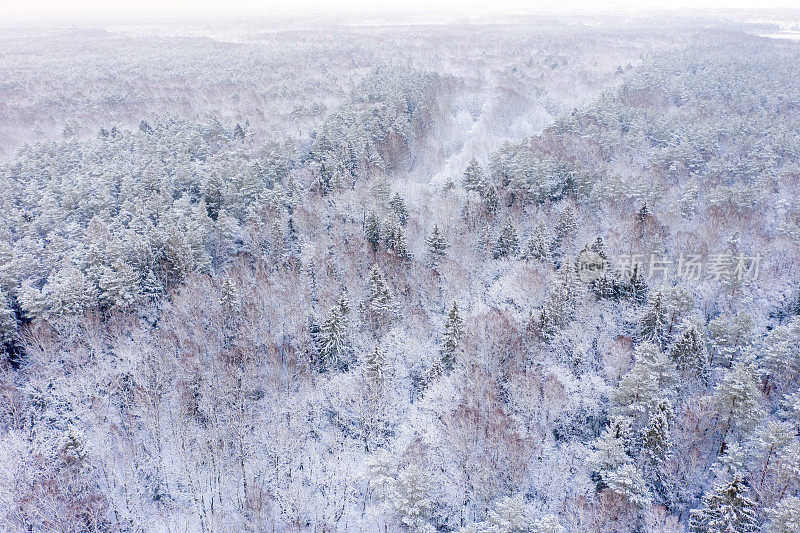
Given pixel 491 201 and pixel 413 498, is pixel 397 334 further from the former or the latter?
pixel 491 201

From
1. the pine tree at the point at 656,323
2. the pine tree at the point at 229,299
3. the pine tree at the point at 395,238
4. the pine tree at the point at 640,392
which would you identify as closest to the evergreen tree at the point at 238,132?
the pine tree at the point at 395,238

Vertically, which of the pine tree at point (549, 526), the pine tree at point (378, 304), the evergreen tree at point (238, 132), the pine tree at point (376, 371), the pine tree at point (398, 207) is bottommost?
the pine tree at point (549, 526)

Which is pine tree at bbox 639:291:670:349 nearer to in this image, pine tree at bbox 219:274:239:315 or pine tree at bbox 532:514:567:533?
pine tree at bbox 532:514:567:533

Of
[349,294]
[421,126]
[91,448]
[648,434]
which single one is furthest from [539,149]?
[91,448]

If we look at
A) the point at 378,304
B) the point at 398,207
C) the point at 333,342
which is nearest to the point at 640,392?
the point at 378,304

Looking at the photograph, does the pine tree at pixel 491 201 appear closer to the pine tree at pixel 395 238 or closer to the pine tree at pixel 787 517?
the pine tree at pixel 395 238

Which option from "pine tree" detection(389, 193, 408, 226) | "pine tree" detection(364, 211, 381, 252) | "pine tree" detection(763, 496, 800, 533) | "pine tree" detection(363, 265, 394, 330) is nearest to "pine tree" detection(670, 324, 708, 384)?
"pine tree" detection(763, 496, 800, 533)

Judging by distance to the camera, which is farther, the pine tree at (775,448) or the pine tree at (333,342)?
the pine tree at (333,342)

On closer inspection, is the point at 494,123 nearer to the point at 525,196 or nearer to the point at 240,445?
the point at 525,196
